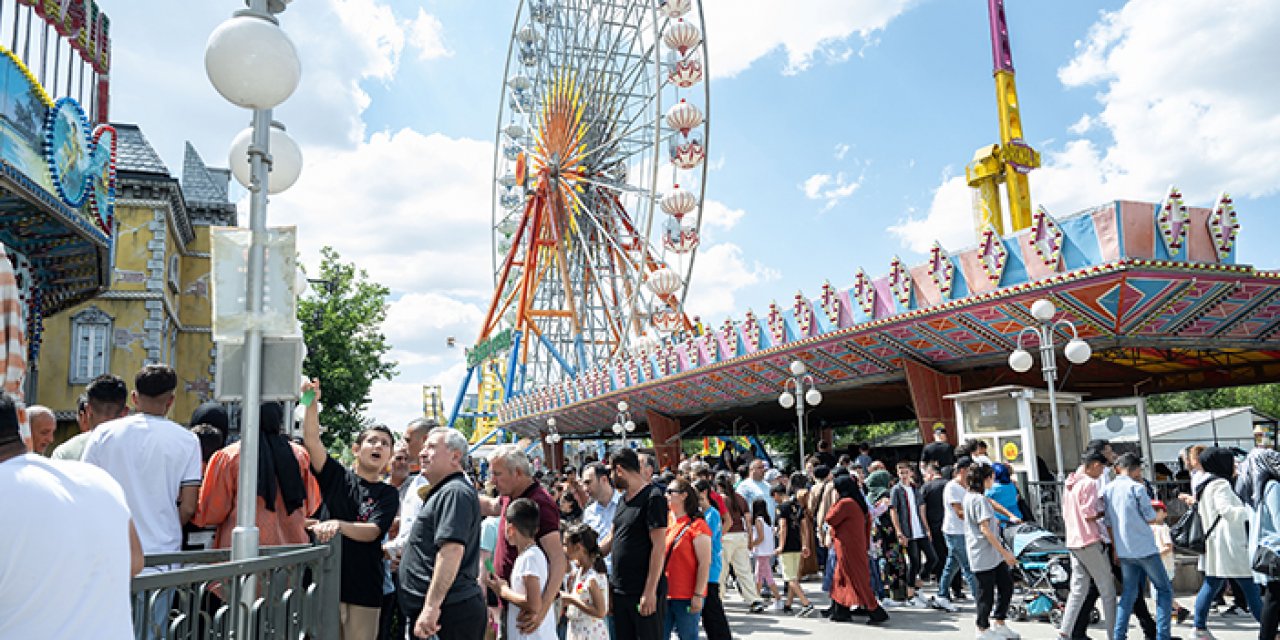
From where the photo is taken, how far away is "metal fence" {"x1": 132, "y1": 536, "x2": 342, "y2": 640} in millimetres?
2883

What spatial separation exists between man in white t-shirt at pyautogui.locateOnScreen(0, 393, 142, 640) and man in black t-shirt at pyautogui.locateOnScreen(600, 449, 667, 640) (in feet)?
10.7

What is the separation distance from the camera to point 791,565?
10.1m

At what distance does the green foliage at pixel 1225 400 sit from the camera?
53250mm

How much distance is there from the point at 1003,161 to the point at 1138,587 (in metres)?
13.4

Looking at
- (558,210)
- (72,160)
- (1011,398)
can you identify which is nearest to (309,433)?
(72,160)

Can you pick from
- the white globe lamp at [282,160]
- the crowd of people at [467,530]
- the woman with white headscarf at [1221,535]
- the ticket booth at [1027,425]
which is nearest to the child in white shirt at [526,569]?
the crowd of people at [467,530]

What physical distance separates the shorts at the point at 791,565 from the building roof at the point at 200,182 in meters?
25.9

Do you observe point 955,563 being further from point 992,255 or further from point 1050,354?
point 992,255

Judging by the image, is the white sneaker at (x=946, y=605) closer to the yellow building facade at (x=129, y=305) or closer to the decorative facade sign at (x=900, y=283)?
the decorative facade sign at (x=900, y=283)

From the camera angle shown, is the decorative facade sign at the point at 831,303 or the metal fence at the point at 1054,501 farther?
the decorative facade sign at the point at 831,303

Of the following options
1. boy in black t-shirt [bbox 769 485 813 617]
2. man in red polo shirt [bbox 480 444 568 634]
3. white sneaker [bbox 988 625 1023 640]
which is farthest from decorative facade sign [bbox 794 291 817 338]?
man in red polo shirt [bbox 480 444 568 634]

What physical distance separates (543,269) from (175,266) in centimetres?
1486

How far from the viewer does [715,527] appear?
7.44m

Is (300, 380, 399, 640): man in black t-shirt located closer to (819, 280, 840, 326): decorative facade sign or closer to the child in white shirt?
the child in white shirt
